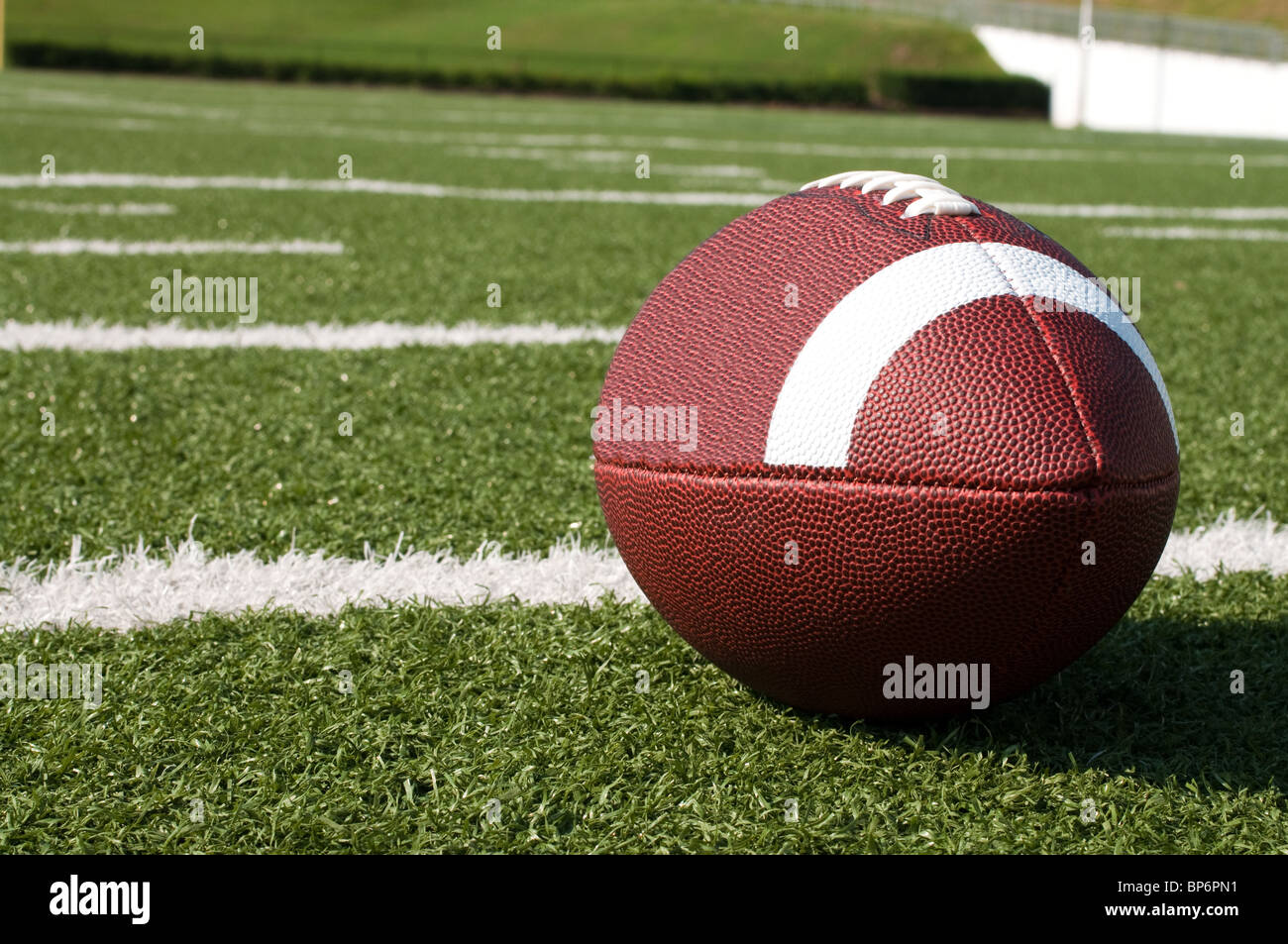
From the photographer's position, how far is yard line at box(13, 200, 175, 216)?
21.7ft

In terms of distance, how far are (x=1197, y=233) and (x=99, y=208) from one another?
19.6 ft

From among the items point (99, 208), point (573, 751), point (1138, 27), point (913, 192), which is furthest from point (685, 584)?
point (1138, 27)

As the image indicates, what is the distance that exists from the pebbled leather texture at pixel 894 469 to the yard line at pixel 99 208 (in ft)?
18.2

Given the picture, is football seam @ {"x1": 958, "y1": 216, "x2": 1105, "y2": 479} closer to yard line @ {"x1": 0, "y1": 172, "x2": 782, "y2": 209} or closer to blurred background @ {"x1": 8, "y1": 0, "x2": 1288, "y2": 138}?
yard line @ {"x1": 0, "y1": 172, "x2": 782, "y2": 209}

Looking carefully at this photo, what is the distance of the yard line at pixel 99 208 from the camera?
6.61 meters

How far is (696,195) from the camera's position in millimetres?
8508

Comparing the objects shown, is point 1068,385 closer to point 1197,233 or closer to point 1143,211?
point 1197,233

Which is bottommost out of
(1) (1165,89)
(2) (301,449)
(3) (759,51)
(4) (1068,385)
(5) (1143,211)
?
(2) (301,449)

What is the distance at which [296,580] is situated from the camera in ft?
7.82

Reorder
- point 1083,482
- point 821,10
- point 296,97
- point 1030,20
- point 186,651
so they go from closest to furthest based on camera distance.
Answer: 1. point 1083,482
2. point 186,651
3. point 296,97
4. point 1030,20
5. point 821,10

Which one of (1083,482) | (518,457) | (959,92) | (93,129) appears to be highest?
(959,92)
